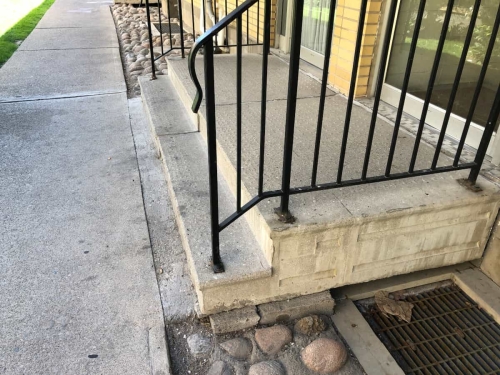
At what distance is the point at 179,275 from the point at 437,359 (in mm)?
1334

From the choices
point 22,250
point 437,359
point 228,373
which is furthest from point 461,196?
point 22,250

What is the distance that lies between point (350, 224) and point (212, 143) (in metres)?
0.77

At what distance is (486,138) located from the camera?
2111mm

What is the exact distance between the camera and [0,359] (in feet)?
5.91

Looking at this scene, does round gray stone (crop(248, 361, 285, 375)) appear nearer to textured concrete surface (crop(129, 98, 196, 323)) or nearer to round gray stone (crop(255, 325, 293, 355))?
round gray stone (crop(255, 325, 293, 355))

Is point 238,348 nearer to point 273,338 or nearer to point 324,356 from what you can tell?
point 273,338

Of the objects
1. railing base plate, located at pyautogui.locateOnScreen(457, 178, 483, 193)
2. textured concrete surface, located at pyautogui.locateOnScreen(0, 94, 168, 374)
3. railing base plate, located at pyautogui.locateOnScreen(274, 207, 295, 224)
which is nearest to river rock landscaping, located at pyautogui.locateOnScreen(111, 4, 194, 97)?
textured concrete surface, located at pyautogui.locateOnScreen(0, 94, 168, 374)

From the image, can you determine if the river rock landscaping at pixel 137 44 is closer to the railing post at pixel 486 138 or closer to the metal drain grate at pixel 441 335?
the railing post at pixel 486 138

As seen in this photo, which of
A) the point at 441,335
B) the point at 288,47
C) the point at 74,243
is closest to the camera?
the point at 441,335

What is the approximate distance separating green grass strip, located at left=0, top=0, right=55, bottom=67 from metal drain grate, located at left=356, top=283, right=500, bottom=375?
6.60 metres

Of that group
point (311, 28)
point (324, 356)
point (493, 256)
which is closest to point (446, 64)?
point (493, 256)

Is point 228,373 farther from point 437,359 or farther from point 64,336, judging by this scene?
point 437,359

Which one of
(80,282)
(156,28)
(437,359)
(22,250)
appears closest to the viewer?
(437,359)

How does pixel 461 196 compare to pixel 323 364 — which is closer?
pixel 323 364
